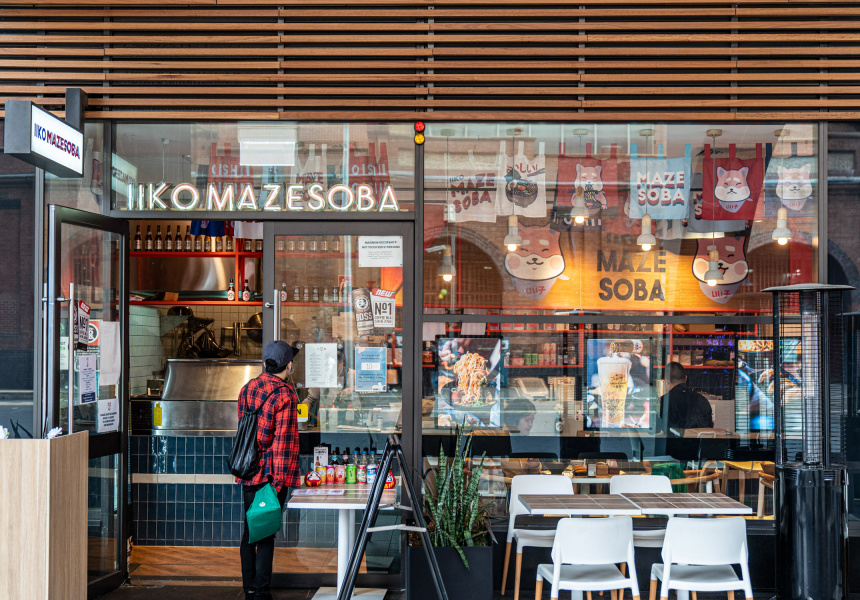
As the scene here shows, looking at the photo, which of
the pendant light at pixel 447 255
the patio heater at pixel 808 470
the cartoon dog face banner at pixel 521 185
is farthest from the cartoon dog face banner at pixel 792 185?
the pendant light at pixel 447 255

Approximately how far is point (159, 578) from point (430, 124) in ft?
13.2

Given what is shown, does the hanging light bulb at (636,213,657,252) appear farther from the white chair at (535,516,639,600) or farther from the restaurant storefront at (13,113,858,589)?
the white chair at (535,516,639,600)

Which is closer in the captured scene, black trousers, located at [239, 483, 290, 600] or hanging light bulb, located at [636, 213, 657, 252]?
black trousers, located at [239, 483, 290, 600]

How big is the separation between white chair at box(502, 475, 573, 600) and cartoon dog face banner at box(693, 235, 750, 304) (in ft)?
5.89

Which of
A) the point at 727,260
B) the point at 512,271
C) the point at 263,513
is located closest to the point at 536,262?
the point at 512,271

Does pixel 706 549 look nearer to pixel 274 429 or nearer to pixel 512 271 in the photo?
pixel 512 271

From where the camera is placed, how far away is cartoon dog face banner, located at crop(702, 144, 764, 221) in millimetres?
5828

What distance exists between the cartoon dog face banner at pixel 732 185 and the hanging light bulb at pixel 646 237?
42 centimetres

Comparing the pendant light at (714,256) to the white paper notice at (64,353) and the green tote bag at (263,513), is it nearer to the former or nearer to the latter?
the green tote bag at (263,513)

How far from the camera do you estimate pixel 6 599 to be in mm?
4312

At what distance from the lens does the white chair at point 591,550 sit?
430cm

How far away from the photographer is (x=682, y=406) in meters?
5.82

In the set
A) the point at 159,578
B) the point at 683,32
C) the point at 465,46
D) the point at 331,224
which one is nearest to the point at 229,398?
the point at 159,578

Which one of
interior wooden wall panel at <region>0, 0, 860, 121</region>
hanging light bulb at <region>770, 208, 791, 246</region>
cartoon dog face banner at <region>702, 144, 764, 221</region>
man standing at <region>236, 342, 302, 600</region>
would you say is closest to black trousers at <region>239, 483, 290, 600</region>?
man standing at <region>236, 342, 302, 600</region>
